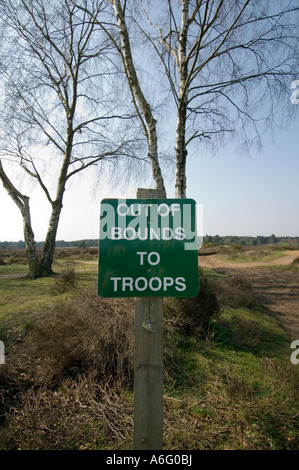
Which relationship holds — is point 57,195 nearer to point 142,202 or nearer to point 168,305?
point 168,305

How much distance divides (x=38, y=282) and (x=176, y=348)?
750cm

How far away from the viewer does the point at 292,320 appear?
24.1 ft

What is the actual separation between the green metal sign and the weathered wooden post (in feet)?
0.43

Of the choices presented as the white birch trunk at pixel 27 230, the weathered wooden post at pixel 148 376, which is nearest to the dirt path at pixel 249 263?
the white birch trunk at pixel 27 230

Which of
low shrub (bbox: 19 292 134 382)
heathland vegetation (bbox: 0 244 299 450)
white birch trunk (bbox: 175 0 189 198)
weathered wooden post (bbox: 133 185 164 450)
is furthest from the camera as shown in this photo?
white birch trunk (bbox: 175 0 189 198)

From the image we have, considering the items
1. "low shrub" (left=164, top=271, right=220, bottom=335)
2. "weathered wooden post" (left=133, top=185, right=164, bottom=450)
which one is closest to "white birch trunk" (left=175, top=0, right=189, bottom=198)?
"low shrub" (left=164, top=271, right=220, bottom=335)

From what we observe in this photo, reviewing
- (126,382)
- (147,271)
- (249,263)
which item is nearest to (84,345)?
(126,382)

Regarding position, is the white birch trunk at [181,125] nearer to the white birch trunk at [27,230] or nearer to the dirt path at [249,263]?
the white birch trunk at [27,230]

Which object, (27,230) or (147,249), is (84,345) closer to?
(147,249)

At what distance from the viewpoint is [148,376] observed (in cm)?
161

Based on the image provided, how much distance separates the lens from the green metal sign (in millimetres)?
1592

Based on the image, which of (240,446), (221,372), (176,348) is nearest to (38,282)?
(176,348)

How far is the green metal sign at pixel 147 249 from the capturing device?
1.59m

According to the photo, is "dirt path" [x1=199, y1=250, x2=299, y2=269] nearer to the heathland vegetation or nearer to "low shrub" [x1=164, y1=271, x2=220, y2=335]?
"low shrub" [x1=164, y1=271, x2=220, y2=335]
